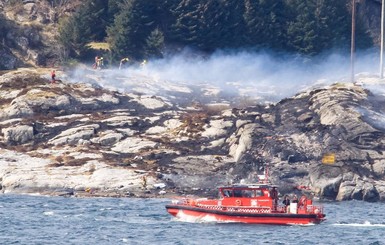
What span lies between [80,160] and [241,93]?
34289 mm

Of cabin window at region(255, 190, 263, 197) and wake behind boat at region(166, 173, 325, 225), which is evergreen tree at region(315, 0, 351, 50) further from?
cabin window at region(255, 190, 263, 197)

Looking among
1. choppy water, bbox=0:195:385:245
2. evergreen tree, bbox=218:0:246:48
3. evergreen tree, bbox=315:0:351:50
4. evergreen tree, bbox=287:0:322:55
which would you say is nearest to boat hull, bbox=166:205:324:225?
choppy water, bbox=0:195:385:245

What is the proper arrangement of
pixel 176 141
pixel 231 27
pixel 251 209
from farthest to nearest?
pixel 231 27
pixel 176 141
pixel 251 209

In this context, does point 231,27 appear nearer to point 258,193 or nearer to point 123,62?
point 123,62

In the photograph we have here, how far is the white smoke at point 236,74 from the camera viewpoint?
138500mm

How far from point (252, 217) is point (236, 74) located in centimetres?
6381

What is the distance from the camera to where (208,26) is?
153 metres

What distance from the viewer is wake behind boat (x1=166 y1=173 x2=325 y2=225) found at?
89125mm

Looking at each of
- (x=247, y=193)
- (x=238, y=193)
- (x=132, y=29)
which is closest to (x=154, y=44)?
(x=132, y=29)

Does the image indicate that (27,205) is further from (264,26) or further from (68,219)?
(264,26)

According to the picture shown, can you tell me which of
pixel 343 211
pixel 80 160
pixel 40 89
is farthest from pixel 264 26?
pixel 343 211

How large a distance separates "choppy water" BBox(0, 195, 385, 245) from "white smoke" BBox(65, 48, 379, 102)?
125 ft

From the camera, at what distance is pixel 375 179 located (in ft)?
359

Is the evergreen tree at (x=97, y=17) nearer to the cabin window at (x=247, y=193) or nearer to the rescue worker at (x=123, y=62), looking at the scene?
the rescue worker at (x=123, y=62)
